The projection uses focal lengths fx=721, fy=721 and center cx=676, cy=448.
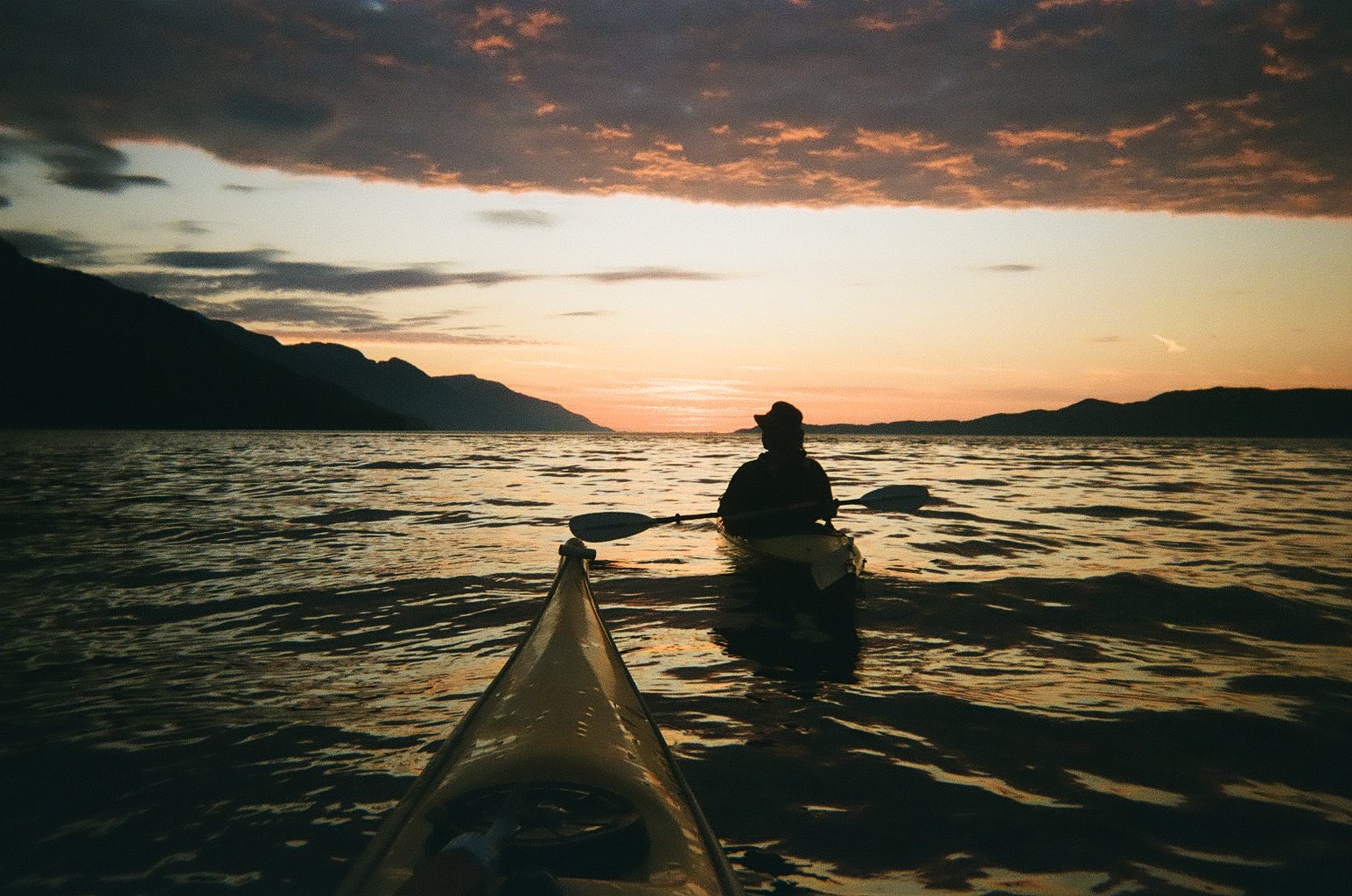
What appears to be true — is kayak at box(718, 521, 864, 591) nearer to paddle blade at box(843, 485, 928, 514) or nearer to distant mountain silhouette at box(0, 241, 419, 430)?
paddle blade at box(843, 485, 928, 514)

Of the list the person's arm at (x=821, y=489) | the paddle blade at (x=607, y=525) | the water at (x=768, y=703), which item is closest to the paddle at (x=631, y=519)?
the paddle blade at (x=607, y=525)

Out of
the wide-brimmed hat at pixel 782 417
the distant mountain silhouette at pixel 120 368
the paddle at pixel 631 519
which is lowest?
the paddle at pixel 631 519

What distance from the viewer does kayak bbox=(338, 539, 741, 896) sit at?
236cm

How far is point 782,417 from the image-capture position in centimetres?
1044

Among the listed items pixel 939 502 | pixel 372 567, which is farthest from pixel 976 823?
pixel 939 502

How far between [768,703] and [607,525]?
544cm

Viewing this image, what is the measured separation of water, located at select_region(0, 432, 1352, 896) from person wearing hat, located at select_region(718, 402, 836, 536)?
1.07 metres

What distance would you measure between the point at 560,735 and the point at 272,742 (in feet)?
8.91

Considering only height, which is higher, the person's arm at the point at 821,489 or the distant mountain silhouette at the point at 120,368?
the distant mountain silhouette at the point at 120,368

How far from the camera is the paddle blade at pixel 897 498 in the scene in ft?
37.4

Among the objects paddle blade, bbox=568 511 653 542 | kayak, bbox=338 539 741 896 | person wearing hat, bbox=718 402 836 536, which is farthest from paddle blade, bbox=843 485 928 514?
kayak, bbox=338 539 741 896

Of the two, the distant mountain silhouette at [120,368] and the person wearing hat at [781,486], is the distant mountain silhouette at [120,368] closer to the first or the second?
the distant mountain silhouette at [120,368]

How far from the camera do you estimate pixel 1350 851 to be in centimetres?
367

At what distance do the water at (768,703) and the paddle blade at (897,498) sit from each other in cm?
96
